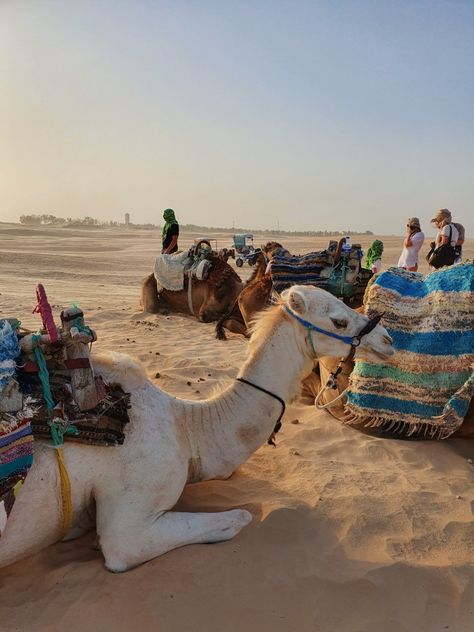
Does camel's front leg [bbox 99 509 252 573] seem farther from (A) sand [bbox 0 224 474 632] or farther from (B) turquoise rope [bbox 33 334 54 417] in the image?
(B) turquoise rope [bbox 33 334 54 417]

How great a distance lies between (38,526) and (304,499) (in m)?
1.52

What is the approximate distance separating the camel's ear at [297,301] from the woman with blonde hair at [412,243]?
22.5 feet

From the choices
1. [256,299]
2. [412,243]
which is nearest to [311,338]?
[256,299]

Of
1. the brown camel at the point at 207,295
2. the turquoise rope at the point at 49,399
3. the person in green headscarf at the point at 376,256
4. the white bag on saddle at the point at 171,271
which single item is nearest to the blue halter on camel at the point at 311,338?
the turquoise rope at the point at 49,399

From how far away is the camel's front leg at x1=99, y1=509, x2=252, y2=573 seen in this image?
2.56m

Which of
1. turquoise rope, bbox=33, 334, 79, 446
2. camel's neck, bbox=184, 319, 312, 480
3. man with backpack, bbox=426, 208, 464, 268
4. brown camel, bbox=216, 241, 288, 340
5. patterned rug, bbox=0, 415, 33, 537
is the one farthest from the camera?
man with backpack, bbox=426, 208, 464, 268

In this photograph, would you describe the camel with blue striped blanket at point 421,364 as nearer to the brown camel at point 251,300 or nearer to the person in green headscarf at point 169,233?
the brown camel at point 251,300

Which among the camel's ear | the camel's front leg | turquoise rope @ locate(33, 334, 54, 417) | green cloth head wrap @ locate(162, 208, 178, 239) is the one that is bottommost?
the camel's front leg

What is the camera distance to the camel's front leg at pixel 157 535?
2.56 metres

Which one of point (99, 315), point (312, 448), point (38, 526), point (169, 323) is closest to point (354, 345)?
point (312, 448)

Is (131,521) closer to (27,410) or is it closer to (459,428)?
(27,410)

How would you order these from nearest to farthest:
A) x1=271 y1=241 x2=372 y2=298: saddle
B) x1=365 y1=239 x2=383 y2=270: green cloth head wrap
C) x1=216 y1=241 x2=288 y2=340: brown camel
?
x1=271 y1=241 x2=372 y2=298: saddle
x1=216 y1=241 x2=288 y2=340: brown camel
x1=365 y1=239 x2=383 y2=270: green cloth head wrap

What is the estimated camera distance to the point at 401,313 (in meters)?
4.20

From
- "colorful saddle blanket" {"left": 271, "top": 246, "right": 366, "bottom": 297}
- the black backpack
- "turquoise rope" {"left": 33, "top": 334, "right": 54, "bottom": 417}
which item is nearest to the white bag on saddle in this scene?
"colorful saddle blanket" {"left": 271, "top": 246, "right": 366, "bottom": 297}
